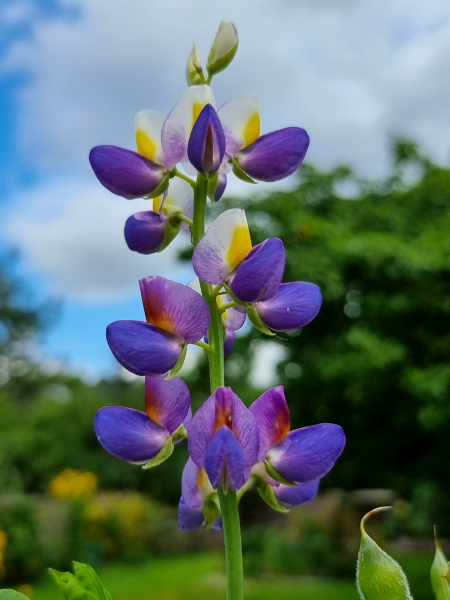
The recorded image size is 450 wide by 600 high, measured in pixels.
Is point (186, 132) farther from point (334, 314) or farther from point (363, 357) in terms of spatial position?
point (334, 314)

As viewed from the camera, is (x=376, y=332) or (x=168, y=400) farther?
(x=376, y=332)

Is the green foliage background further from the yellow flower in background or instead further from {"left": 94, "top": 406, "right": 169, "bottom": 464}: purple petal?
{"left": 94, "top": 406, "right": 169, "bottom": 464}: purple petal

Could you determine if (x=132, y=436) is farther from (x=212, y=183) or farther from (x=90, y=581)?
(x=212, y=183)

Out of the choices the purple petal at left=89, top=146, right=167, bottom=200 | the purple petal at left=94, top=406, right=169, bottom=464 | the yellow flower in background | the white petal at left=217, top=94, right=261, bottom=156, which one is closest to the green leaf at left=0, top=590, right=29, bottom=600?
the purple petal at left=94, top=406, right=169, bottom=464

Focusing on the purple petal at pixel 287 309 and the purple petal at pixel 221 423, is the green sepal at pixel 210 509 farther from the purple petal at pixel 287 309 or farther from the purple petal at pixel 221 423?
the purple petal at pixel 287 309

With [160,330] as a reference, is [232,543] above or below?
below

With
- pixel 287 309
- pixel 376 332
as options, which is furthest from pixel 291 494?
pixel 376 332

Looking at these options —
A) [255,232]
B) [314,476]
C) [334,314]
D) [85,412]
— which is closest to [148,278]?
[314,476]
